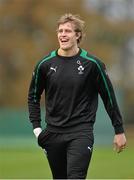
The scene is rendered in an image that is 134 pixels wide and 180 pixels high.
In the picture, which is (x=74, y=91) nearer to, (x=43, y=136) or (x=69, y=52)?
(x=69, y=52)

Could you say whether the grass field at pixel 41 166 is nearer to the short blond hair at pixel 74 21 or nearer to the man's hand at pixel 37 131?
the man's hand at pixel 37 131

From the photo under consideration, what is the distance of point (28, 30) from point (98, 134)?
1236 centimetres

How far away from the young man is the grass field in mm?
7827

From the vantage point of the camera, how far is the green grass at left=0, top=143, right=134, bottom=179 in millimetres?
18266

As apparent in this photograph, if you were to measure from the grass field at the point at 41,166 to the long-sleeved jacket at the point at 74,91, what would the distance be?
7889mm

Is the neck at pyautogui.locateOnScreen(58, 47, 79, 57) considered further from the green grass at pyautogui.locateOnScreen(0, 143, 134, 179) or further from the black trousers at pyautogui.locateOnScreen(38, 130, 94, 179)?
the green grass at pyautogui.locateOnScreen(0, 143, 134, 179)

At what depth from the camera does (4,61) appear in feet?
172

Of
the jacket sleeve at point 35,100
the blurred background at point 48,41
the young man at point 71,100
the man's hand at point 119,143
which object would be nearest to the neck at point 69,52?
the young man at point 71,100

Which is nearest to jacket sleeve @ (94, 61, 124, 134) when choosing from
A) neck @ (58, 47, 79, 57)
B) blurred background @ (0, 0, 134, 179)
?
neck @ (58, 47, 79, 57)

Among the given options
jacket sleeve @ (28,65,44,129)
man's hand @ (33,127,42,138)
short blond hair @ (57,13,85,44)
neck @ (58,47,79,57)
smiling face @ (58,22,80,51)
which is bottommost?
man's hand @ (33,127,42,138)

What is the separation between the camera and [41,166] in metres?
21.7

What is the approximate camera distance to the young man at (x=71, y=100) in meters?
9.41

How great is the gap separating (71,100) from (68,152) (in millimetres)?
588

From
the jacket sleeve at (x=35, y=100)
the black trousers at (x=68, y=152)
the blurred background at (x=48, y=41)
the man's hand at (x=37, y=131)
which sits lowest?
the blurred background at (x=48, y=41)
